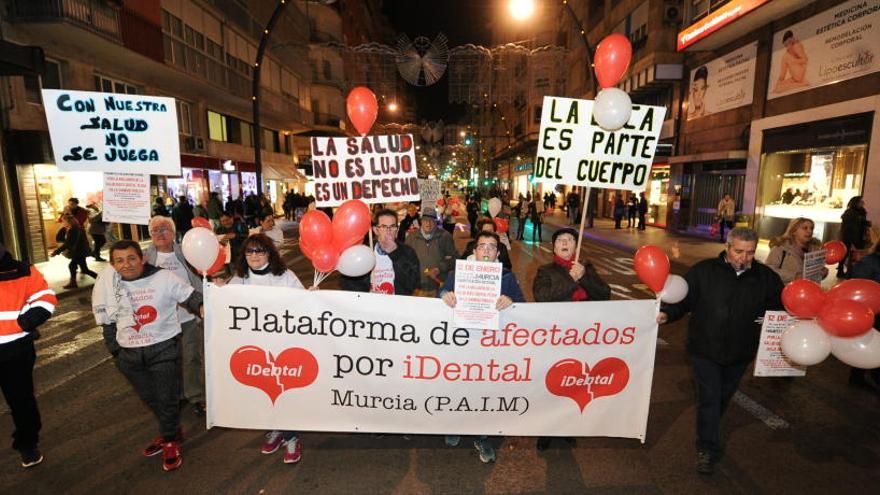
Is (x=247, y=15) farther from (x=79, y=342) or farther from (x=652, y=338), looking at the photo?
(x=652, y=338)

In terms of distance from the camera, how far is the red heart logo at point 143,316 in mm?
3551

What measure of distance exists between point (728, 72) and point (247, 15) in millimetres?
23587

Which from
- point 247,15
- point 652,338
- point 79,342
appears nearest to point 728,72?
point 652,338

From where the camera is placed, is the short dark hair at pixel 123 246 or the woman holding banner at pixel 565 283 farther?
the woman holding banner at pixel 565 283

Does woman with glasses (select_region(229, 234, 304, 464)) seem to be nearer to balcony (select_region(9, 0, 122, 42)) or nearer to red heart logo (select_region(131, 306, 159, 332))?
red heart logo (select_region(131, 306, 159, 332))

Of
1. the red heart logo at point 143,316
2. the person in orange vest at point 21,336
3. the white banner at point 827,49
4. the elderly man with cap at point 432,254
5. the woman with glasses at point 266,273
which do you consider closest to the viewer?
the person in orange vest at point 21,336

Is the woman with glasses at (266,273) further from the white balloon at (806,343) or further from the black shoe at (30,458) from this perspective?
the white balloon at (806,343)

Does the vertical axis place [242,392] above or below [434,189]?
below

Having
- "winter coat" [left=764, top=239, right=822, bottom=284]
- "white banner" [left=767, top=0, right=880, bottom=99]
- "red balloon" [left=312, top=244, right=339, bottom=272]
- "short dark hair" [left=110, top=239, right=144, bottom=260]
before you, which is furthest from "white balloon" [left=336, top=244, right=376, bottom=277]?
"white banner" [left=767, top=0, right=880, bottom=99]

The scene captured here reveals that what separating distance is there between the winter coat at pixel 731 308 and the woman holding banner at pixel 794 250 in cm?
219

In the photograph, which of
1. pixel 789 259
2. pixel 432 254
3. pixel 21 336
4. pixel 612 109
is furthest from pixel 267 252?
pixel 789 259

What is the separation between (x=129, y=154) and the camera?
5.05 m

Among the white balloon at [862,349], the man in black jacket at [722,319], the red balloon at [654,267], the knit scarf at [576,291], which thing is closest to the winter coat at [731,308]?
the man in black jacket at [722,319]

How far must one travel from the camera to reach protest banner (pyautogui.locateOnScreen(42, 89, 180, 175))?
4914 mm
